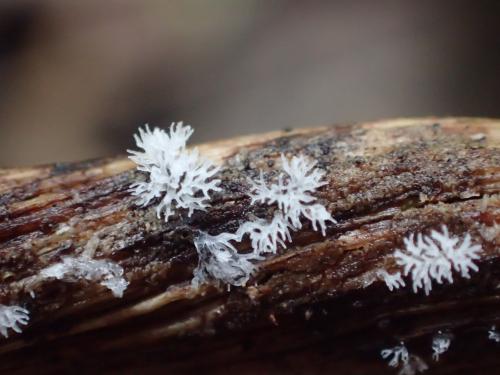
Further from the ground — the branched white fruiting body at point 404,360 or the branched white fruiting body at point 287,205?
the branched white fruiting body at point 287,205

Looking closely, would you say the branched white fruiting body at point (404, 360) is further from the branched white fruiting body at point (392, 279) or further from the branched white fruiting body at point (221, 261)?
the branched white fruiting body at point (221, 261)

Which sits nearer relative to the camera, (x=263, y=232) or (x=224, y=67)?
(x=263, y=232)

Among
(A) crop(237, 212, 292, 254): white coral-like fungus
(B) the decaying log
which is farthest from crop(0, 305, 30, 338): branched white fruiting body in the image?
(A) crop(237, 212, 292, 254): white coral-like fungus

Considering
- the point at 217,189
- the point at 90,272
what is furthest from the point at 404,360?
the point at 90,272

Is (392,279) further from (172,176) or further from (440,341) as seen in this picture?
(172,176)

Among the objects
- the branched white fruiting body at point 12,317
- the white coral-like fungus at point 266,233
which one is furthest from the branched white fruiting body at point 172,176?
the branched white fruiting body at point 12,317

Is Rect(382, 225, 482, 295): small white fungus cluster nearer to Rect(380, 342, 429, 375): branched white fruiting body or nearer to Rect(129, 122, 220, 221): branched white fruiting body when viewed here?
Rect(380, 342, 429, 375): branched white fruiting body

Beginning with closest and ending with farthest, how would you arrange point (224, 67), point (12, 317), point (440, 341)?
point (12, 317)
point (440, 341)
point (224, 67)
